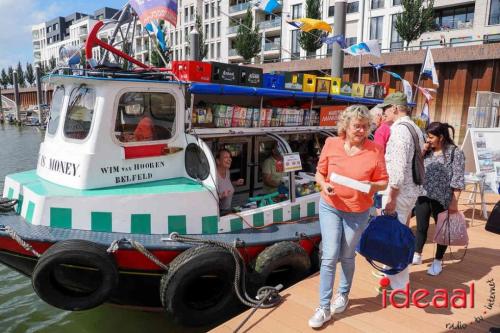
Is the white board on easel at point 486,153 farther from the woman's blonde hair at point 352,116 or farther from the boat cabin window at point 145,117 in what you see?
the boat cabin window at point 145,117

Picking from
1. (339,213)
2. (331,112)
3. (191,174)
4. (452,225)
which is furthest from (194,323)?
(331,112)

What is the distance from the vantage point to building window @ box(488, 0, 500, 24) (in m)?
26.8

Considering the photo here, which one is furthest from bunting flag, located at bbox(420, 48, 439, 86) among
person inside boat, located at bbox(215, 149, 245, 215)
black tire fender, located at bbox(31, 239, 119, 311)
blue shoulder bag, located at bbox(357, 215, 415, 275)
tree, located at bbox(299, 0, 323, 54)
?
tree, located at bbox(299, 0, 323, 54)

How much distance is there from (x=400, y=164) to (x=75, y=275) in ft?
11.1

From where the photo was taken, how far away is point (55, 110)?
16.7 ft

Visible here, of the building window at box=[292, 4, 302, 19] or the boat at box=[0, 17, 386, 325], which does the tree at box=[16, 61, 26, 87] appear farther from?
the boat at box=[0, 17, 386, 325]

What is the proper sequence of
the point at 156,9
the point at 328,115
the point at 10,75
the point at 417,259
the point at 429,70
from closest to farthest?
the point at 417,259, the point at 156,9, the point at 328,115, the point at 429,70, the point at 10,75

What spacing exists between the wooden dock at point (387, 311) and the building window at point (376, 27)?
3021cm

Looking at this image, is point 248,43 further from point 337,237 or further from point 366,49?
point 337,237

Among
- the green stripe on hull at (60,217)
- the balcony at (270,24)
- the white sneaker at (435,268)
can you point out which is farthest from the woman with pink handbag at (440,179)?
the balcony at (270,24)

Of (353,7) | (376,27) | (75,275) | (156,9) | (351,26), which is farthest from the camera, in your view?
(353,7)

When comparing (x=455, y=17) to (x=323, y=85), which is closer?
→ (x=323, y=85)

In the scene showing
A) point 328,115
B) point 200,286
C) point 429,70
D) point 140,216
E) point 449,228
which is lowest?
point 200,286

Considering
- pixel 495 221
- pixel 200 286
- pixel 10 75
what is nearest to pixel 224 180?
pixel 200 286
